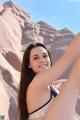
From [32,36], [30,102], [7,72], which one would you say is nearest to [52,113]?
[30,102]

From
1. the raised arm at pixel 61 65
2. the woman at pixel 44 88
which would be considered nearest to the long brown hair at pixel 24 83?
the woman at pixel 44 88

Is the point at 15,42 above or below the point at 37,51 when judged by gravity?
below

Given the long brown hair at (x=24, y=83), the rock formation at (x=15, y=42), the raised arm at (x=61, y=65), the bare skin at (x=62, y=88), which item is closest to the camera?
the bare skin at (x=62, y=88)

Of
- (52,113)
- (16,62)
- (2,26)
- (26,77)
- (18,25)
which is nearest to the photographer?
(52,113)

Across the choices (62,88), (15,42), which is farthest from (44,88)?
(15,42)

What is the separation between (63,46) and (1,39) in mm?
11707

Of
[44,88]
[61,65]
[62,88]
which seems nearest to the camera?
[62,88]

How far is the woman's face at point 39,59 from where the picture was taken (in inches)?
80.7

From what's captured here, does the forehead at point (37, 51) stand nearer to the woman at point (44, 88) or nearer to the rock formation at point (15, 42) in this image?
the woman at point (44, 88)

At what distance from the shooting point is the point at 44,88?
73.2 inches

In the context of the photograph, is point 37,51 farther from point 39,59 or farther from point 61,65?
point 61,65

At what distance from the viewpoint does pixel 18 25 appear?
154 feet

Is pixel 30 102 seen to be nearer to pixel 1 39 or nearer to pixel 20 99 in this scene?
pixel 20 99

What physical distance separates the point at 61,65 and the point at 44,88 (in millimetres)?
208
